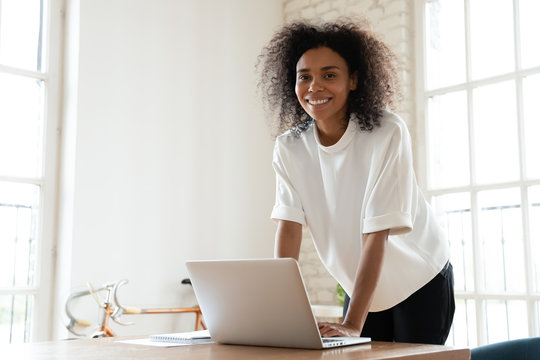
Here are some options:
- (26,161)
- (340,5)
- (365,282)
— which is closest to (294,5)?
(340,5)

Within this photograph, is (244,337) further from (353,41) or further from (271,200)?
(271,200)

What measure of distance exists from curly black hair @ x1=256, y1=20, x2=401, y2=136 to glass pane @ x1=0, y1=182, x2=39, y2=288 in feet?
7.20

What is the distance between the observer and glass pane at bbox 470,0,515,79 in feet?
12.6

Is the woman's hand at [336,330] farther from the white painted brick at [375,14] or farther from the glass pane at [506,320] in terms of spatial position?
the white painted brick at [375,14]

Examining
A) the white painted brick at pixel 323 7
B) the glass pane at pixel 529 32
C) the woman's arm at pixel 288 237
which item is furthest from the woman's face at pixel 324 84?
the white painted brick at pixel 323 7

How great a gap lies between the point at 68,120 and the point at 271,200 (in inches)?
61.6

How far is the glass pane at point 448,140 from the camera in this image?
4000 millimetres

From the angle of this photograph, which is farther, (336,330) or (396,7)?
(396,7)

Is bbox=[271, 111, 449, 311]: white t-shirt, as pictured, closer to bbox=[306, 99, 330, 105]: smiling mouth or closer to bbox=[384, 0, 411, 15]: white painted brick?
bbox=[306, 99, 330, 105]: smiling mouth

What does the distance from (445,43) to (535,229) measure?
1272 mm

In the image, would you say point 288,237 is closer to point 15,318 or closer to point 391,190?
point 391,190

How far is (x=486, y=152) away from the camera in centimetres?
388

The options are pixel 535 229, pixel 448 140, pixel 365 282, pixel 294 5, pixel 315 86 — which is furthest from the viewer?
pixel 294 5

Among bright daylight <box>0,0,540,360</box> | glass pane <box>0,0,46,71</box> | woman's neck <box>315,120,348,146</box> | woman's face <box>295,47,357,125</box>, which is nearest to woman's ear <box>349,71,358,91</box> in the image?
woman's face <box>295,47,357,125</box>
